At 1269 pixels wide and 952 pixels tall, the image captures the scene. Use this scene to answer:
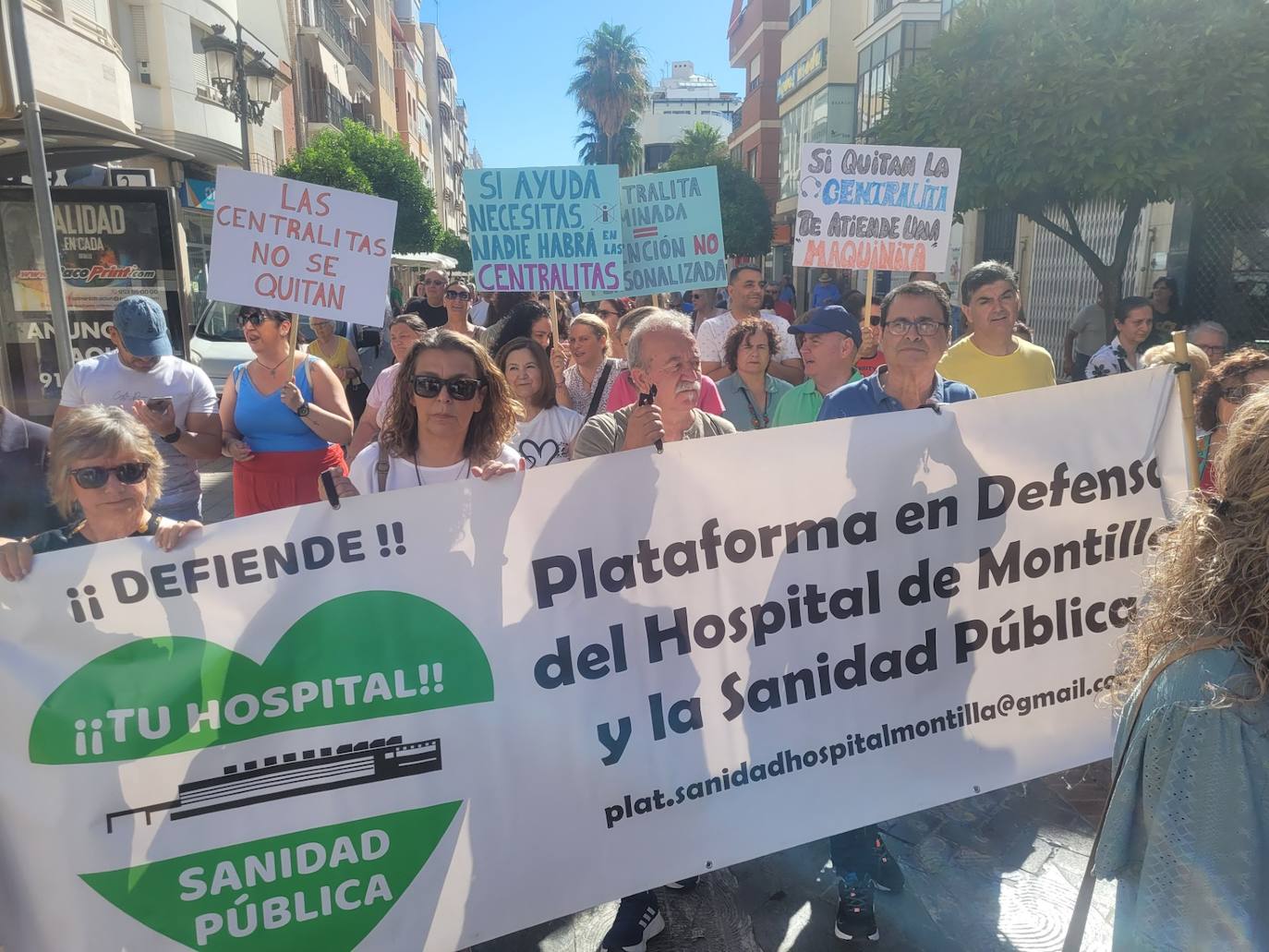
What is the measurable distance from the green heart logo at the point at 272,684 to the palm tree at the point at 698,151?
46198 mm

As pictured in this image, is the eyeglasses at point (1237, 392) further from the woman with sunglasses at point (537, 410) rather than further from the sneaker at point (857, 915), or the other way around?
the woman with sunglasses at point (537, 410)

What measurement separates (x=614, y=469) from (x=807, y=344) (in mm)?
2041

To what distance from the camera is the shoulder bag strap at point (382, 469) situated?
289cm

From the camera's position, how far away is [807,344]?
4.38 m

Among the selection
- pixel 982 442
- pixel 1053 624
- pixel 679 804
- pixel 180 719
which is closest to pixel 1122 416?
pixel 982 442

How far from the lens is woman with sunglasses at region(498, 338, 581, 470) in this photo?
14.4 ft

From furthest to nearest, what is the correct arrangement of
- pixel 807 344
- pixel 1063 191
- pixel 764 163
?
pixel 764 163, pixel 1063 191, pixel 807 344

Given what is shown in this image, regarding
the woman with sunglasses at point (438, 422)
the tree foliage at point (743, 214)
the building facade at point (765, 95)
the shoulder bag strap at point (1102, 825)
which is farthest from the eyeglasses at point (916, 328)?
the building facade at point (765, 95)

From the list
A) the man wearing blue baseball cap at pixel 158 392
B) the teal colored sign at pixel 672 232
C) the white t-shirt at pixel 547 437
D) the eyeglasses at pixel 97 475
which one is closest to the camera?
the eyeglasses at pixel 97 475

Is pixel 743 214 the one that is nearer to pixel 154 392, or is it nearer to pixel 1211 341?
pixel 1211 341

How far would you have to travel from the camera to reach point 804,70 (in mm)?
35125

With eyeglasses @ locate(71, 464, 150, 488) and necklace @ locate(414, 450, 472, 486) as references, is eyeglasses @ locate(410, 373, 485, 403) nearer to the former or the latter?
necklace @ locate(414, 450, 472, 486)

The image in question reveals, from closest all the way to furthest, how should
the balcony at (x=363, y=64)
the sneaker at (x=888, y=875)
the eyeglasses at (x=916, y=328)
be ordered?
1. the sneaker at (x=888, y=875)
2. the eyeglasses at (x=916, y=328)
3. the balcony at (x=363, y=64)

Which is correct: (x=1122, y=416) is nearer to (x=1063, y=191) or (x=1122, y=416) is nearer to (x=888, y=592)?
(x=888, y=592)
